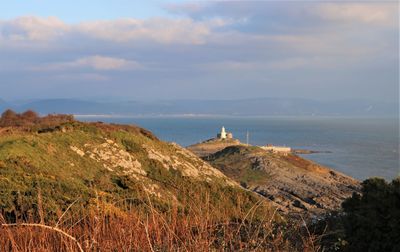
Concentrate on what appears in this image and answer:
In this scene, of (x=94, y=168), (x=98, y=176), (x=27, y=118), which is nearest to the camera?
(x=98, y=176)

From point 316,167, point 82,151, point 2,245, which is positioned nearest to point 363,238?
point 2,245

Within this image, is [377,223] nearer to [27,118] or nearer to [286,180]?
[27,118]

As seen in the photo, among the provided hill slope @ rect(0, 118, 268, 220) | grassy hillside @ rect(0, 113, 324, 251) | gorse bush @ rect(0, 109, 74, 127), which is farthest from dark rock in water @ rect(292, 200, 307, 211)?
gorse bush @ rect(0, 109, 74, 127)

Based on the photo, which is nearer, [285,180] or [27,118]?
[27,118]

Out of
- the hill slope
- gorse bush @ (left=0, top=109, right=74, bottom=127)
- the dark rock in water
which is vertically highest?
gorse bush @ (left=0, top=109, right=74, bottom=127)

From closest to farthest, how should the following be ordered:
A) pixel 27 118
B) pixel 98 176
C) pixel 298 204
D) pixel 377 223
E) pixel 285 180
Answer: pixel 377 223 → pixel 98 176 → pixel 298 204 → pixel 27 118 → pixel 285 180

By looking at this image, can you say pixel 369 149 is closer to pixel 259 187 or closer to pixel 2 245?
pixel 259 187

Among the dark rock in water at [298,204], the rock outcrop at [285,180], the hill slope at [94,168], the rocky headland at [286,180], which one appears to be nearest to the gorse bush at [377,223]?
the hill slope at [94,168]

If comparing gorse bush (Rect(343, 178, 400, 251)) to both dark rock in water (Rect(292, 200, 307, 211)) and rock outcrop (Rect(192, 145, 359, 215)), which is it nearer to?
rock outcrop (Rect(192, 145, 359, 215))

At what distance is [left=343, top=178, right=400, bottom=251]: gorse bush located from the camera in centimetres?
975

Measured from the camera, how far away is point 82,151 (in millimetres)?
22609

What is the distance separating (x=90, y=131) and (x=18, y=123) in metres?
13.3

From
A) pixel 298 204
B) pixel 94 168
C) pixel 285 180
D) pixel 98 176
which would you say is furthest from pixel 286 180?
pixel 98 176

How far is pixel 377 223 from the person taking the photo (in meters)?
9.99
